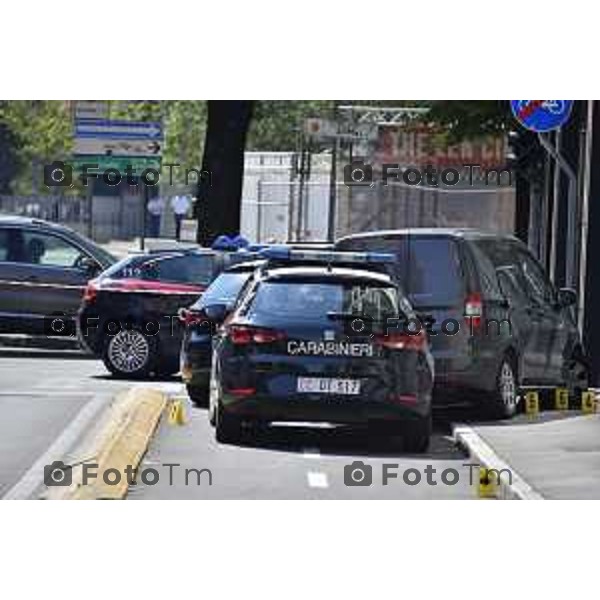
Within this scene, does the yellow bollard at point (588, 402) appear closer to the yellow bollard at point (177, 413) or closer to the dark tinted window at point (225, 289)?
the dark tinted window at point (225, 289)

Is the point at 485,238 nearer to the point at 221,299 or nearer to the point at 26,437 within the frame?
the point at 221,299

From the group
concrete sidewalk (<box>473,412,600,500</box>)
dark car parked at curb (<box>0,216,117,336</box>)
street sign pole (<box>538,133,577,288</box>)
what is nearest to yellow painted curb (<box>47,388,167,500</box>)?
concrete sidewalk (<box>473,412,600,500</box>)

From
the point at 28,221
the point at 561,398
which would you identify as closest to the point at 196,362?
the point at 561,398

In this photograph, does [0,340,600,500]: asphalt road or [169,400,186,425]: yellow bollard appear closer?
[0,340,600,500]: asphalt road

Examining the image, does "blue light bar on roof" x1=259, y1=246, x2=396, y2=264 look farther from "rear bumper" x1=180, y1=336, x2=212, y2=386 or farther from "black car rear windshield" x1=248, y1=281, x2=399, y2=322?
"rear bumper" x1=180, y1=336, x2=212, y2=386

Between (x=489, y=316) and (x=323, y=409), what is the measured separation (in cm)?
190

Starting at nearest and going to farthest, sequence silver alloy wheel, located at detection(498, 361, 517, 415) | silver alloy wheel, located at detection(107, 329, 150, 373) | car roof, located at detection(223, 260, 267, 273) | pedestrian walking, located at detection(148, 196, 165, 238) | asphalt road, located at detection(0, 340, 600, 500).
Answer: asphalt road, located at detection(0, 340, 600, 500) → pedestrian walking, located at detection(148, 196, 165, 238) → silver alloy wheel, located at detection(498, 361, 517, 415) → car roof, located at detection(223, 260, 267, 273) → silver alloy wheel, located at detection(107, 329, 150, 373)

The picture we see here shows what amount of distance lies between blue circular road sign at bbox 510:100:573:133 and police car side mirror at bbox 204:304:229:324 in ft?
7.90

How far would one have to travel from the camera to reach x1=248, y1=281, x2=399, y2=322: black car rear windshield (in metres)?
13.5

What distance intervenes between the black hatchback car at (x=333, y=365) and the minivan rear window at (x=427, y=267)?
0.30 meters

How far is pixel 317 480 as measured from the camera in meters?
13.0

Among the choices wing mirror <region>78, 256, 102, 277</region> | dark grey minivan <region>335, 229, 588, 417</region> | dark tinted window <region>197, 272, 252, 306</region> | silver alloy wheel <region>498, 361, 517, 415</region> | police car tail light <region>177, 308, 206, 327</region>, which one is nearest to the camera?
dark grey minivan <region>335, 229, 588, 417</region>
